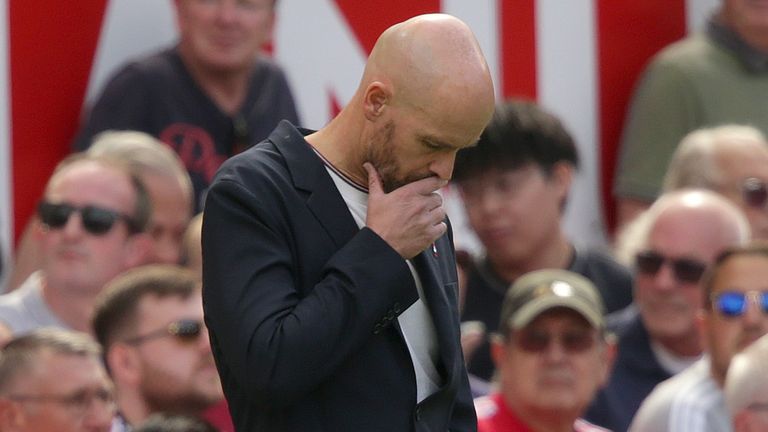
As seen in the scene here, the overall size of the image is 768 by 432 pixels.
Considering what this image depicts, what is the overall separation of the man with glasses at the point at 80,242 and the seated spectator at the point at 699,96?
2595 millimetres

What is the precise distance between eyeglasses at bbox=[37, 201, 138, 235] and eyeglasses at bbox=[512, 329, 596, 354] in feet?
4.22

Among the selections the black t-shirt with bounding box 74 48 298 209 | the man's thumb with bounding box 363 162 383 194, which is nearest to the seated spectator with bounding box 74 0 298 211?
the black t-shirt with bounding box 74 48 298 209

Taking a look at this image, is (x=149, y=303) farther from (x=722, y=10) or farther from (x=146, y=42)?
(x=722, y=10)

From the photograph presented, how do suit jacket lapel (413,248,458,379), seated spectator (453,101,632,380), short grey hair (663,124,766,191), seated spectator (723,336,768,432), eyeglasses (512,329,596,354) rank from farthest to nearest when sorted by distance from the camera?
short grey hair (663,124,766,191) → seated spectator (453,101,632,380) → eyeglasses (512,329,596,354) → seated spectator (723,336,768,432) → suit jacket lapel (413,248,458,379)

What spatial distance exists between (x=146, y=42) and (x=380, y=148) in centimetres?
395

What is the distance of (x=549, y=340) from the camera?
5.08 metres

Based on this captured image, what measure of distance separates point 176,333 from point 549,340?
107cm

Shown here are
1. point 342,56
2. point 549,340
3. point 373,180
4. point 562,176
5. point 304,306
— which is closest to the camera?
point 304,306

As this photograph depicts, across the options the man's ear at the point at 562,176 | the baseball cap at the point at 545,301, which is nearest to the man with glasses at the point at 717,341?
the baseball cap at the point at 545,301

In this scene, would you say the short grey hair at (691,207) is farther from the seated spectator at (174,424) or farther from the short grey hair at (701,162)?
the seated spectator at (174,424)

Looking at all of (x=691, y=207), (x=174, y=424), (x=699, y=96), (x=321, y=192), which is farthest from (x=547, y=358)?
(x=699, y=96)

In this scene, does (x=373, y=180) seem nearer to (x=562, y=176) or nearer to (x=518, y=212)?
(x=518, y=212)

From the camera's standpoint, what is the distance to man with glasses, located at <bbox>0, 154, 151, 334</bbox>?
17.0 ft

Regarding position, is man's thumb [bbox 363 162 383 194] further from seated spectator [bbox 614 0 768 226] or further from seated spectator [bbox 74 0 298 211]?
seated spectator [bbox 614 0 768 226]
